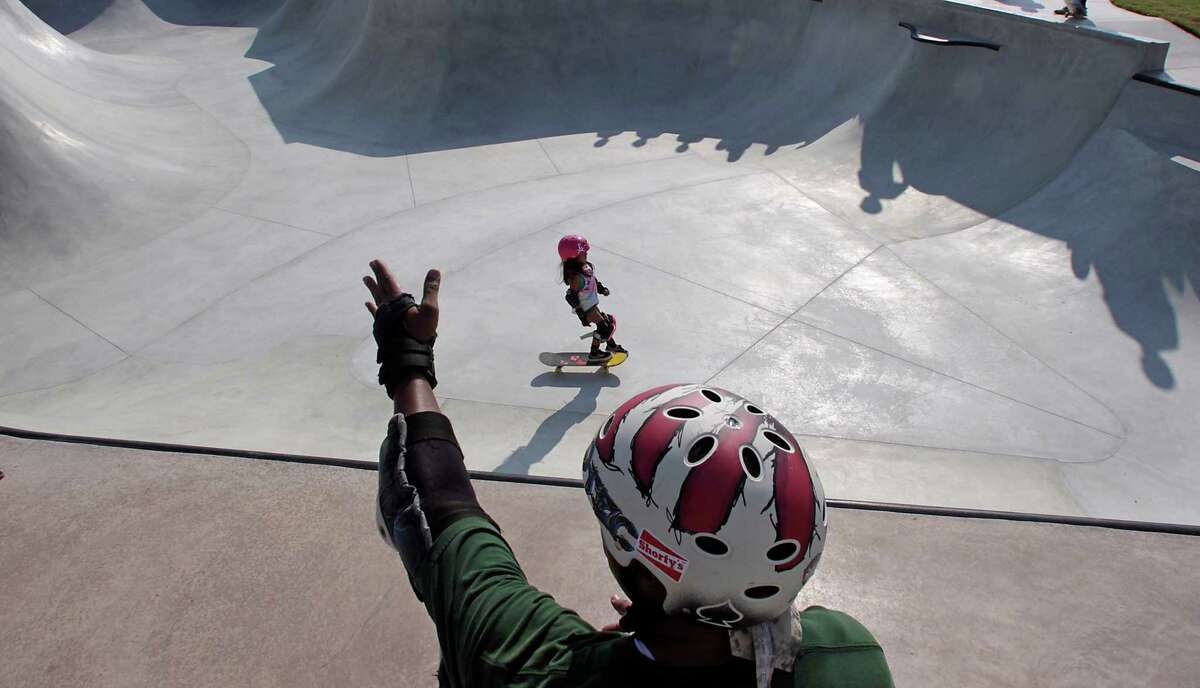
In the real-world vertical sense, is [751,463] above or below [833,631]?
above

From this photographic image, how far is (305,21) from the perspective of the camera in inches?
843

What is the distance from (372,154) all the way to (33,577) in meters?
10.5

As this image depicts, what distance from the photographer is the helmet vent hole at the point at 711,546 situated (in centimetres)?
161

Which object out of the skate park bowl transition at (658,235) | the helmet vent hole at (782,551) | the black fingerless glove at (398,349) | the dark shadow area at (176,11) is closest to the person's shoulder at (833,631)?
the helmet vent hole at (782,551)

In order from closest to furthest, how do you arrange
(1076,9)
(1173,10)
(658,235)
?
(658,235)
(1076,9)
(1173,10)

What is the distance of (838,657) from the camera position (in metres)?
1.56

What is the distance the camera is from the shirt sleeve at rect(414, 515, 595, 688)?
1601 millimetres

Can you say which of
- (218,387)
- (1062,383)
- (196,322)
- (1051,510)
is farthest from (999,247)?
(196,322)

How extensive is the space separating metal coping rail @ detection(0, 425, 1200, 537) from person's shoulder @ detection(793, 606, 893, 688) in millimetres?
3844

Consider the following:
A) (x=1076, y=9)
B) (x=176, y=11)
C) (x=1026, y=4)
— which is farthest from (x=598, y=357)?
(x=176, y=11)

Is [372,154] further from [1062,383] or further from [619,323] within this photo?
[1062,383]

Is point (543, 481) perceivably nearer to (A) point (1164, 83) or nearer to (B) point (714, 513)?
(B) point (714, 513)

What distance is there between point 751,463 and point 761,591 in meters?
0.27

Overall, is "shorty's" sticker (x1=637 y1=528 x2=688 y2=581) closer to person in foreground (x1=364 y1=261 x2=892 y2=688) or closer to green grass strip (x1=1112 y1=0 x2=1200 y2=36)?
person in foreground (x1=364 y1=261 x2=892 y2=688)
